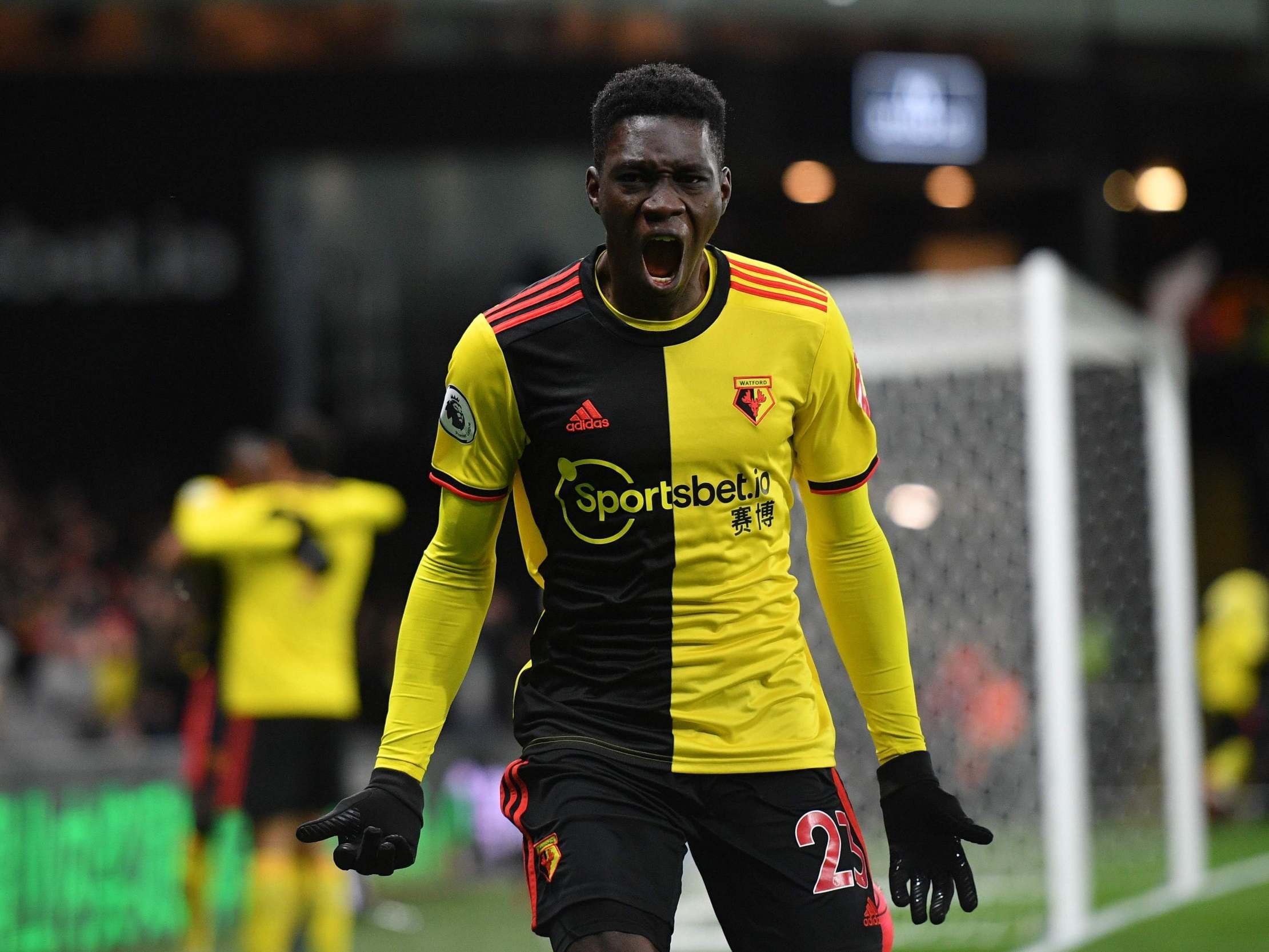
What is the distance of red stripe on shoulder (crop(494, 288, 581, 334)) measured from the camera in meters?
3.40

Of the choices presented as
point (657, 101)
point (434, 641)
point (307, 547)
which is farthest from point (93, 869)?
point (657, 101)

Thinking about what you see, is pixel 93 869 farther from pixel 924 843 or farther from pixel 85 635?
pixel 924 843

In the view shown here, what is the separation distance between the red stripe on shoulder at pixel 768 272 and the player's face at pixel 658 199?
198mm

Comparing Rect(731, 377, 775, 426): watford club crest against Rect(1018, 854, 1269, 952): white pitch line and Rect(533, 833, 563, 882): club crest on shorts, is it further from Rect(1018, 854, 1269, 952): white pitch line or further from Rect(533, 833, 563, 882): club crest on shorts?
Rect(1018, 854, 1269, 952): white pitch line

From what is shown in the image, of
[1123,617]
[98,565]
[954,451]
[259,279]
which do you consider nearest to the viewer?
[954,451]

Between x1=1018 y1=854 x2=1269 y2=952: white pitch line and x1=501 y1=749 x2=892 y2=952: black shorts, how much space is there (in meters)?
4.71

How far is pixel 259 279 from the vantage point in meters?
17.4

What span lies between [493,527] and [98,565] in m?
12.8

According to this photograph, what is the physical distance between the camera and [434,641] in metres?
3.49

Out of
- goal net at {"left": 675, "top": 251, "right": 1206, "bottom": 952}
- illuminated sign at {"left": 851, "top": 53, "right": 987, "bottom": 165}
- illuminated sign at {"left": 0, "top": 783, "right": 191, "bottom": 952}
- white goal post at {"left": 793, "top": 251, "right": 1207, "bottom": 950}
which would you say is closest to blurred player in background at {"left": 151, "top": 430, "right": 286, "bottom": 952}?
illuminated sign at {"left": 0, "top": 783, "right": 191, "bottom": 952}

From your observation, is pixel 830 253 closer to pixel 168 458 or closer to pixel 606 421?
pixel 168 458

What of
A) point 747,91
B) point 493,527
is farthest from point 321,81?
point 493,527

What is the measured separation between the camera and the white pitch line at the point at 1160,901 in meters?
8.26

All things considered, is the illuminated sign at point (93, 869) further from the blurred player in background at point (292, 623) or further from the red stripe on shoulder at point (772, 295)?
the red stripe on shoulder at point (772, 295)
